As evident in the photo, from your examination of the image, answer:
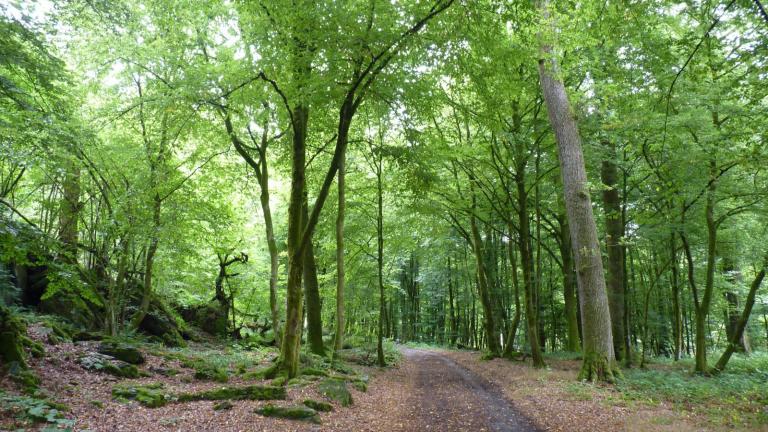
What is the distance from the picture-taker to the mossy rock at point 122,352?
9.19 m

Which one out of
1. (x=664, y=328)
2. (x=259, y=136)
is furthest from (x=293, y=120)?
(x=664, y=328)

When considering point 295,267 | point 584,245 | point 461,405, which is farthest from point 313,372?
point 584,245

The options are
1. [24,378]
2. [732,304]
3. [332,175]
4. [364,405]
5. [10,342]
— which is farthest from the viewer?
[732,304]

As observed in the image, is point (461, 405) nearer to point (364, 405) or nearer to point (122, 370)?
point (364, 405)

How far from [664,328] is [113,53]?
105 feet

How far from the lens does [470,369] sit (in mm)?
14688

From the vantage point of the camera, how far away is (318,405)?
7.59 metres

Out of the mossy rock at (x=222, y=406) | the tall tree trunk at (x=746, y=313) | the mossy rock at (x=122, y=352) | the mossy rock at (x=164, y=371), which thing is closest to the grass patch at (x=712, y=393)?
the tall tree trunk at (x=746, y=313)

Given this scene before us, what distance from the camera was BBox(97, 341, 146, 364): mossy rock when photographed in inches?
362

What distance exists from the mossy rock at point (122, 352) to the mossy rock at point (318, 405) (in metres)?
4.63

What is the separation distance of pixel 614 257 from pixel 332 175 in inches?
443

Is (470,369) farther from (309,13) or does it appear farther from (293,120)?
(309,13)

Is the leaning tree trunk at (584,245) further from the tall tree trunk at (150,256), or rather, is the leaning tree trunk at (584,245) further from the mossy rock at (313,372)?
the tall tree trunk at (150,256)

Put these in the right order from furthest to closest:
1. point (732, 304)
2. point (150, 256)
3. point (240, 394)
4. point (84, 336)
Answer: point (732, 304) < point (150, 256) < point (84, 336) < point (240, 394)
